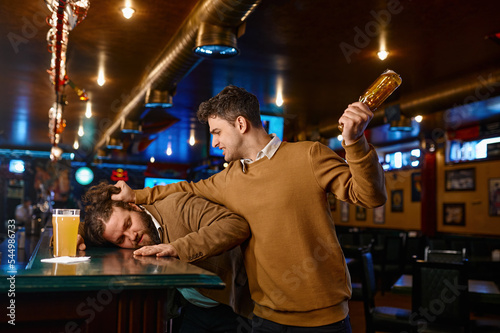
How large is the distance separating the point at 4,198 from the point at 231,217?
19.2 meters

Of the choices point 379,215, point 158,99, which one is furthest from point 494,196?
point 158,99

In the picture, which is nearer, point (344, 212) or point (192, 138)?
point (192, 138)

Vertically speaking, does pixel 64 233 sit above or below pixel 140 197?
below

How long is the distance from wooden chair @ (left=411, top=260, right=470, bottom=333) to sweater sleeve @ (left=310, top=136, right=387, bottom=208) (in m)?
2.35

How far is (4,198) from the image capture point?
61.2ft

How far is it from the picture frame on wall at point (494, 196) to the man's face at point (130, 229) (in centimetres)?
868

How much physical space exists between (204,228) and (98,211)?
1.54 ft

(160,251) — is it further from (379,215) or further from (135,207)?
(379,215)

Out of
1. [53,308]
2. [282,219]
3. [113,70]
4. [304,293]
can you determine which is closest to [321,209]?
[282,219]

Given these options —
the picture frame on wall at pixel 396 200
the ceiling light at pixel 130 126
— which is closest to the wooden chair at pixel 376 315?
the ceiling light at pixel 130 126

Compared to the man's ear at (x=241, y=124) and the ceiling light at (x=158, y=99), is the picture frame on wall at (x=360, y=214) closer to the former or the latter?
the ceiling light at (x=158, y=99)

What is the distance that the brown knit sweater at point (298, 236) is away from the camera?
1.72 metres

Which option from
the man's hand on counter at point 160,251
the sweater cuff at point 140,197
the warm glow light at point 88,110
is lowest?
the man's hand on counter at point 160,251

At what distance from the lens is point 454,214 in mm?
10141
